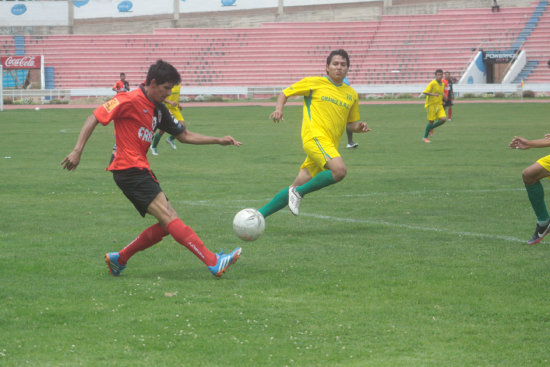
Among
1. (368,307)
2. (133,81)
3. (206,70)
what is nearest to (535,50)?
(206,70)

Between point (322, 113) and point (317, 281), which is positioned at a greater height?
point (322, 113)

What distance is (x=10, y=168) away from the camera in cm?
1588

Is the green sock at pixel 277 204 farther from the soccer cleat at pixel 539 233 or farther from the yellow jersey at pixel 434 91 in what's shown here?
the yellow jersey at pixel 434 91

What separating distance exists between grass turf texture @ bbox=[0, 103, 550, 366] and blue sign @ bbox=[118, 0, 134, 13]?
56.9 metres

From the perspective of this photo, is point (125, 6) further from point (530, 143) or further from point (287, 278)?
point (287, 278)

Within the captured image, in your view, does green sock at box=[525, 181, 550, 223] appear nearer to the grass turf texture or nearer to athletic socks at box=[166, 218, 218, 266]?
the grass turf texture

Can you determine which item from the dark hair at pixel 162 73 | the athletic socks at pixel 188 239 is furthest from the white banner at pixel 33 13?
the athletic socks at pixel 188 239

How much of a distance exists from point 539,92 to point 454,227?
42334mm

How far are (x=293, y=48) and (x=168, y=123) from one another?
181 feet

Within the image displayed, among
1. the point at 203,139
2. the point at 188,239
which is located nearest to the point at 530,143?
Answer: the point at 203,139

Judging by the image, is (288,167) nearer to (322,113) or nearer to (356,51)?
(322,113)

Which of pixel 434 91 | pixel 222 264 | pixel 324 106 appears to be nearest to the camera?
pixel 222 264

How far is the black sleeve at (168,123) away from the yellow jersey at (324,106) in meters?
2.39

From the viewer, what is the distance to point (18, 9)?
6775 cm
